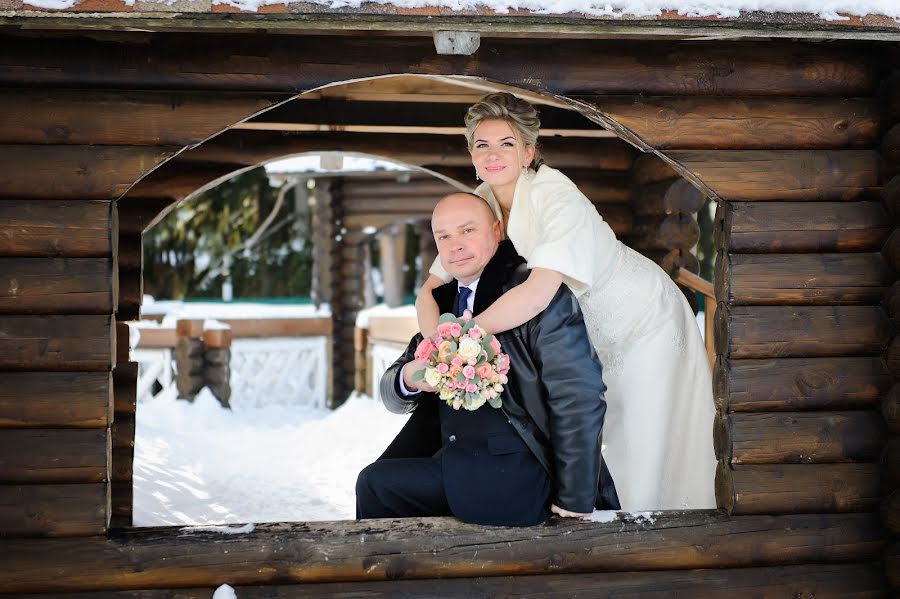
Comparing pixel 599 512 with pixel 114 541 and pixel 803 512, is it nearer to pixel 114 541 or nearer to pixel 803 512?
pixel 803 512

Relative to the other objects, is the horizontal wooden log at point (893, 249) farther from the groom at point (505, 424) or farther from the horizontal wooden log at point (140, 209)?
the horizontal wooden log at point (140, 209)

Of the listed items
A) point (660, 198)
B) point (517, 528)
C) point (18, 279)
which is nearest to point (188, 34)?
point (18, 279)

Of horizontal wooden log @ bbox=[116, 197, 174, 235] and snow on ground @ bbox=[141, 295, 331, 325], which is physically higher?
horizontal wooden log @ bbox=[116, 197, 174, 235]

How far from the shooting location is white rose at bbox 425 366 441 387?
12.0 feet

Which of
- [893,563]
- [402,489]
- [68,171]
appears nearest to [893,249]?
[893,563]

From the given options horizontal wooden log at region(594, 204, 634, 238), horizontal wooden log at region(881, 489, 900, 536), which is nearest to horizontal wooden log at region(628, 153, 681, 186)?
horizontal wooden log at region(594, 204, 634, 238)

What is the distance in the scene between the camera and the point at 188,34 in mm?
3908

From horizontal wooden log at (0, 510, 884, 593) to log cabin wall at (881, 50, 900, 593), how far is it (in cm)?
11

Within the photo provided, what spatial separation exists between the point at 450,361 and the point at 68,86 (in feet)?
6.03

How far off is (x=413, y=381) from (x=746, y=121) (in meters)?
1.74

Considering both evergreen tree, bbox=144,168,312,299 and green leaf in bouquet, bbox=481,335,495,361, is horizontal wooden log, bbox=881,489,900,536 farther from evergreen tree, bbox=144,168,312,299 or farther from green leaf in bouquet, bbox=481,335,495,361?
evergreen tree, bbox=144,168,312,299

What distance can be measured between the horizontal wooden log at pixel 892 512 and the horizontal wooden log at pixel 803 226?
3.38ft

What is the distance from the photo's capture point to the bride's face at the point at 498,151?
13.9ft

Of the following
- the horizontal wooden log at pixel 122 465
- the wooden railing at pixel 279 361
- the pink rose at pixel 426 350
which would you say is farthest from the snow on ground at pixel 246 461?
the pink rose at pixel 426 350
